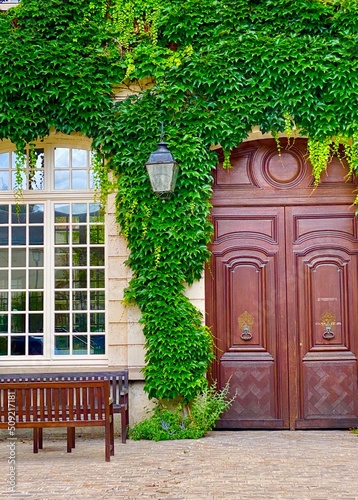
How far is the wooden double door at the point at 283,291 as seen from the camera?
31.4 ft

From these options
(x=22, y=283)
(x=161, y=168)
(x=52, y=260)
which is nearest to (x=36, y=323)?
(x=22, y=283)

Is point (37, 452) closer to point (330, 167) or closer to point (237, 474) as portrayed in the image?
point (237, 474)

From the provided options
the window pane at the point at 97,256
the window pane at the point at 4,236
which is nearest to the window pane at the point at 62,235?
the window pane at the point at 97,256

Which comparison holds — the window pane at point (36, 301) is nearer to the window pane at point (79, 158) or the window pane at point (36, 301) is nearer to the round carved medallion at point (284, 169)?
the window pane at point (79, 158)

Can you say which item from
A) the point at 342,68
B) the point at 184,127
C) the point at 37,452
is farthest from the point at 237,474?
the point at 342,68

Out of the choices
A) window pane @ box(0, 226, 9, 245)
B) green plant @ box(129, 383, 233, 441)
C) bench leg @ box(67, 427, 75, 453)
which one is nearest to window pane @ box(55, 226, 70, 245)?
window pane @ box(0, 226, 9, 245)

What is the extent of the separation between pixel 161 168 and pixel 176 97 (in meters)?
0.98

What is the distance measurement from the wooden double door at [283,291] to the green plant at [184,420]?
48 centimetres

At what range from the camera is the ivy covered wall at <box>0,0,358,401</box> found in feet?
30.2

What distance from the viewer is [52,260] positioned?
385 inches

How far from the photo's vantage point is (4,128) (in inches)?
372

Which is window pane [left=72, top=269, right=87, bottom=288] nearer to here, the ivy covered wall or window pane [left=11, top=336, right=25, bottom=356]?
the ivy covered wall

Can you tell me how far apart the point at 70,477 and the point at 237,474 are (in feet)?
4.97

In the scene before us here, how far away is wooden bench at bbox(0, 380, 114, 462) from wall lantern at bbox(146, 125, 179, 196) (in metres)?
2.63
